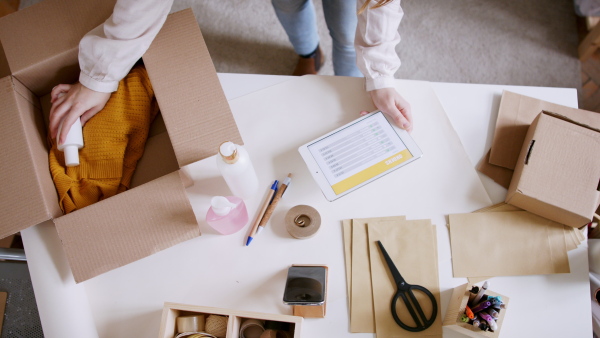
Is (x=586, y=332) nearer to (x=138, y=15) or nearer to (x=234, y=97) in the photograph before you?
(x=234, y=97)

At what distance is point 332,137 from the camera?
817 mm

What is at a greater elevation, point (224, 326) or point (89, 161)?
point (89, 161)

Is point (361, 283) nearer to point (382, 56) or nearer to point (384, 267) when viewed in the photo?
point (384, 267)

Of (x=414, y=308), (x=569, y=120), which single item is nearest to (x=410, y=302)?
(x=414, y=308)

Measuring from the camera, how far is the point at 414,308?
2.46 ft

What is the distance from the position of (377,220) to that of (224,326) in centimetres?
35

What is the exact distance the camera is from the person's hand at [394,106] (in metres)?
0.82

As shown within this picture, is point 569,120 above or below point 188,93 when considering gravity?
below

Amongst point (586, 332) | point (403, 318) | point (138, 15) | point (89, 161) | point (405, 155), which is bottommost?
point (586, 332)

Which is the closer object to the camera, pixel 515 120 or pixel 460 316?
pixel 460 316

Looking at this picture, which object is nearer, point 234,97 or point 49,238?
point 49,238

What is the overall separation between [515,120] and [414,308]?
1.49ft

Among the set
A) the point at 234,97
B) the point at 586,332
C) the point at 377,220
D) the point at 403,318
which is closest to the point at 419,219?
the point at 377,220

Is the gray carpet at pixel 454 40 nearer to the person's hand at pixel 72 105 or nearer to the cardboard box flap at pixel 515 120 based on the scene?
the cardboard box flap at pixel 515 120
